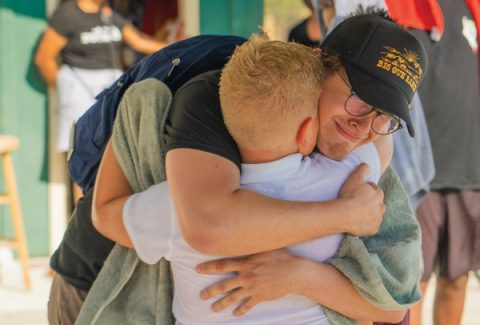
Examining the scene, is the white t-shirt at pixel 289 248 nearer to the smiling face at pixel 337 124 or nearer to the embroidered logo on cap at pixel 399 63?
the smiling face at pixel 337 124

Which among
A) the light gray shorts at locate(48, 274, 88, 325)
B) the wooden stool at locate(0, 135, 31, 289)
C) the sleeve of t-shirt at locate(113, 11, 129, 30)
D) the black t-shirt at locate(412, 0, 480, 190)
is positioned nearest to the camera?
the light gray shorts at locate(48, 274, 88, 325)

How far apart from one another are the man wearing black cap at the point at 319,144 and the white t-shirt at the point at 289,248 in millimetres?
41

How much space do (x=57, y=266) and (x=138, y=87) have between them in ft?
1.95

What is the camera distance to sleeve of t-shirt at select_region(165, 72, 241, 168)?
1.97 meters

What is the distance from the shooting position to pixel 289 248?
2066 millimetres

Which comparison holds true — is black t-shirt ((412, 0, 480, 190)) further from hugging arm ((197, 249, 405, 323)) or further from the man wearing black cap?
hugging arm ((197, 249, 405, 323))

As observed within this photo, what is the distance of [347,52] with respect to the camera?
2.06 metres

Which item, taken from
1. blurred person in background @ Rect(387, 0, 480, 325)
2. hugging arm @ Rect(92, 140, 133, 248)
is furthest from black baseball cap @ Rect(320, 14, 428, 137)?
blurred person in background @ Rect(387, 0, 480, 325)

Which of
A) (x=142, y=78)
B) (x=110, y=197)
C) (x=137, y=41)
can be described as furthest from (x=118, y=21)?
(x=110, y=197)

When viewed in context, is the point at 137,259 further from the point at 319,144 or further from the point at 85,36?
the point at 85,36

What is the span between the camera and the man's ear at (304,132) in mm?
1935

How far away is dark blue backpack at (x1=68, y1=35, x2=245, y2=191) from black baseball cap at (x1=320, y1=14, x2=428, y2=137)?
311 mm

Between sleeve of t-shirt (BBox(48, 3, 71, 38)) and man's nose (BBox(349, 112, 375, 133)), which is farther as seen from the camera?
sleeve of t-shirt (BBox(48, 3, 71, 38))

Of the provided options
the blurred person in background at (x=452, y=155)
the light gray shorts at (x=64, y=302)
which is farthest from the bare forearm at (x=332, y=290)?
the blurred person in background at (x=452, y=155)
